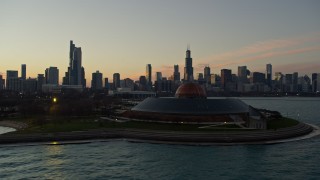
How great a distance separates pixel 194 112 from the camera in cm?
7525

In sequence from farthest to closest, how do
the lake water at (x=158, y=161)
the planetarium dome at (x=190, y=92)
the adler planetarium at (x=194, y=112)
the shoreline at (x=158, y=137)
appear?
the planetarium dome at (x=190, y=92)
the adler planetarium at (x=194, y=112)
the shoreline at (x=158, y=137)
the lake water at (x=158, y=161)

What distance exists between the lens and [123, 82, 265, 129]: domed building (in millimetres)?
72000

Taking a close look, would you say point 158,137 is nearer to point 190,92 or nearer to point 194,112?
point 194,112

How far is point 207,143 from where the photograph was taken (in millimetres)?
55812

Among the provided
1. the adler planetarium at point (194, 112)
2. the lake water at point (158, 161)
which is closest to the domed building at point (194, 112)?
the adler planetarium at point (194, 112)

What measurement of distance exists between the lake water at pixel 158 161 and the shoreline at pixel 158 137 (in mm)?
2711

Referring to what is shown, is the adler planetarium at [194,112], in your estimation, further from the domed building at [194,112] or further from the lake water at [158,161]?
the lake water at [158,161]

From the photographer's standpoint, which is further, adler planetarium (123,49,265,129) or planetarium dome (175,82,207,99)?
planetarium dome (175,82,207,99)

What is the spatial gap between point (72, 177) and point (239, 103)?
55676 mm

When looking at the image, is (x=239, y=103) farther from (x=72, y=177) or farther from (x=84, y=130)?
(x=72, y=177)

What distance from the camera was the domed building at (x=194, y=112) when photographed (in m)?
72.0

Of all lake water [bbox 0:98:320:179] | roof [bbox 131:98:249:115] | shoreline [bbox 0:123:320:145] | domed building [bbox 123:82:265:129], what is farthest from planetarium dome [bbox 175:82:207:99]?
lake water [bbox 0:98:320:179]

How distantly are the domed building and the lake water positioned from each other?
17051mm

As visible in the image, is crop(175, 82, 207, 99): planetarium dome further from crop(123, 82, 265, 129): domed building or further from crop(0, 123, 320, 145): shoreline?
crop(0, 123, 320, 145): shoreline
